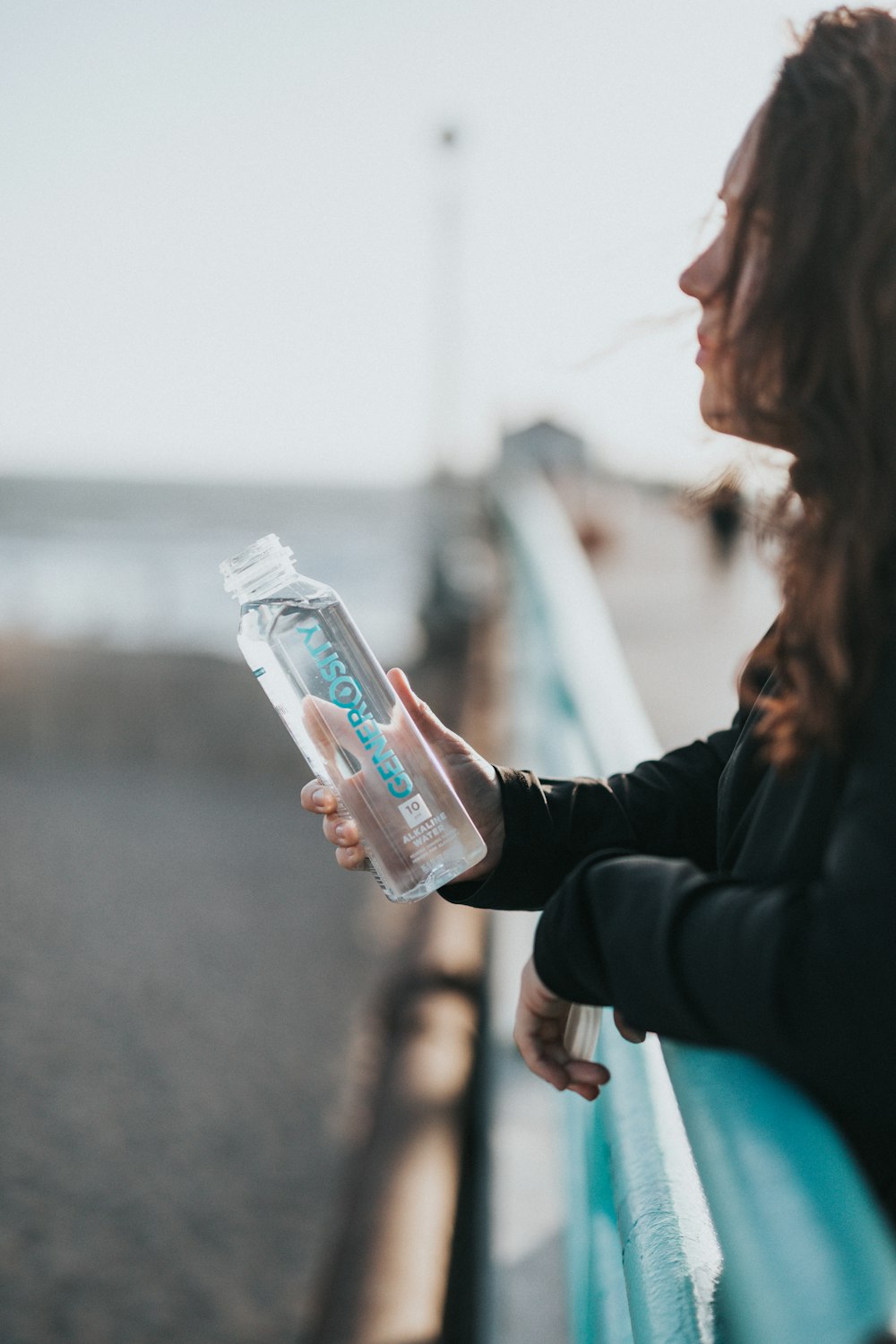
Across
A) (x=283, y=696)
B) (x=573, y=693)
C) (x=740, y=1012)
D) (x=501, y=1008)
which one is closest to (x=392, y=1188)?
(x=501, y=1008)

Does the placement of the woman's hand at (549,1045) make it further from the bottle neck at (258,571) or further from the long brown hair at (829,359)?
the bottle neck at (258,571)

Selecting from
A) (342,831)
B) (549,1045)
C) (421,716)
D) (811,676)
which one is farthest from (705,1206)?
(421,716)

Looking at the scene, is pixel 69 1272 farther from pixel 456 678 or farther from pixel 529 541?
pixel 456 678

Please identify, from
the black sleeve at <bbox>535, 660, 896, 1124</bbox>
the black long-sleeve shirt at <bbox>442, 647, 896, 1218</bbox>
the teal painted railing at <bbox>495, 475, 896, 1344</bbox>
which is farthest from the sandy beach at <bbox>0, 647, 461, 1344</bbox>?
the black sleeve at <bbox>535, 660, 896, 1124</bbox>

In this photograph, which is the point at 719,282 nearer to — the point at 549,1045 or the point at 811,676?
the point at 811,676

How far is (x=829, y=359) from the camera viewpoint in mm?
1068

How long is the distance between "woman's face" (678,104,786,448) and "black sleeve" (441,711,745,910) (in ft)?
1.74

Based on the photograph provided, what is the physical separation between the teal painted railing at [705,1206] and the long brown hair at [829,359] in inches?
13.0

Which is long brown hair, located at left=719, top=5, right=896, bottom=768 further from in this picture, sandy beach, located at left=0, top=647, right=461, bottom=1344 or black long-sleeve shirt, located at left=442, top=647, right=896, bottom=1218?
sandy beach, located at left=0, top=647, right=461, bottom=1344

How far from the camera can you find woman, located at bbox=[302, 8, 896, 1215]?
94 cm

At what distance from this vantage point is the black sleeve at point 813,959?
0.93 m

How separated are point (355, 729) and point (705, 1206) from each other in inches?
28.7

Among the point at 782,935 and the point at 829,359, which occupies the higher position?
the point at 829,359

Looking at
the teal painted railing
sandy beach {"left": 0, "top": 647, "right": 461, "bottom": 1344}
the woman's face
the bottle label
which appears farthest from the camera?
sandy beach {"left": 0, "top": 647, "right": 461, "bottom": 1344}
